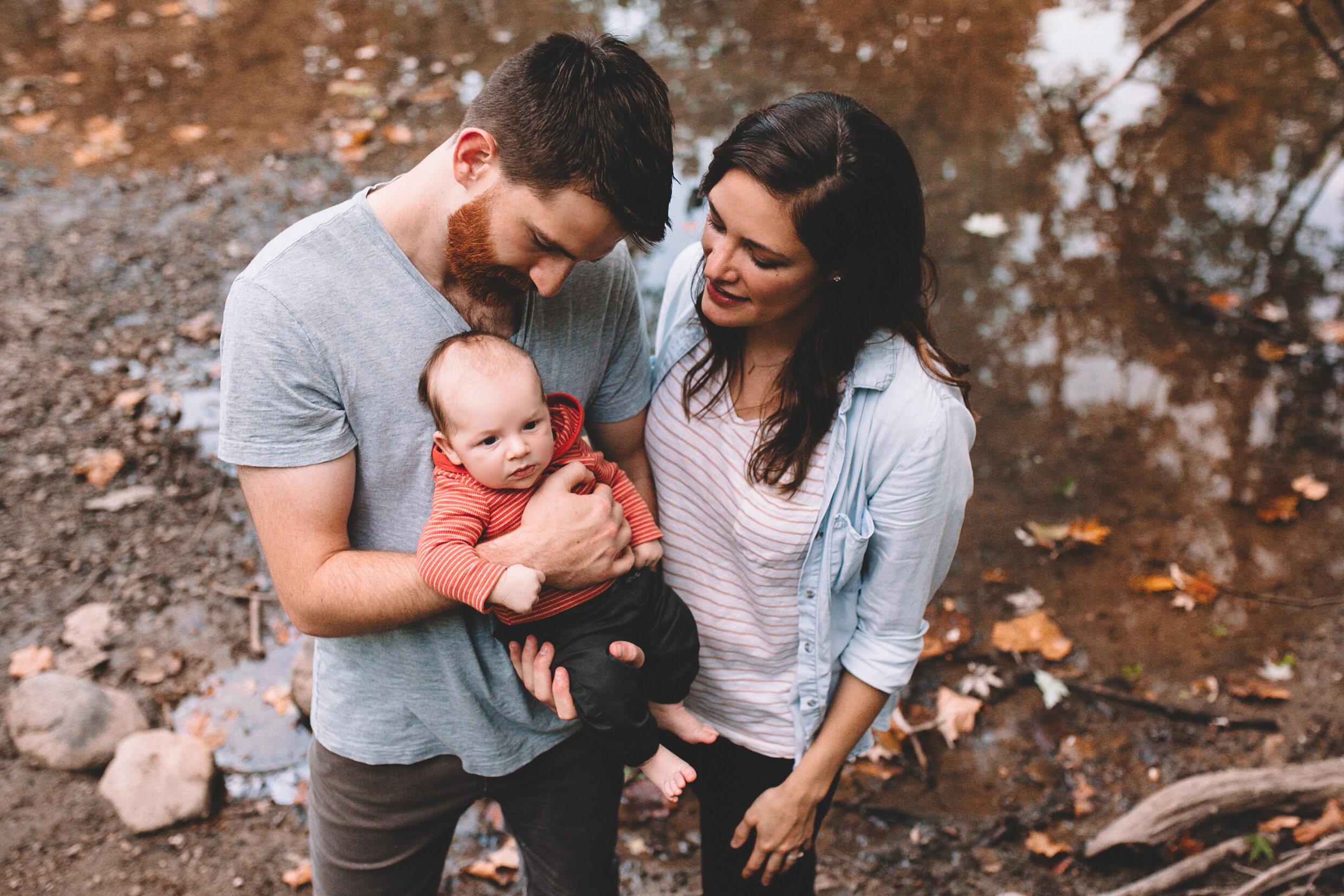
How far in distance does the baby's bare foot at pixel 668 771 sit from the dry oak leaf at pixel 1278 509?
11.9 feet

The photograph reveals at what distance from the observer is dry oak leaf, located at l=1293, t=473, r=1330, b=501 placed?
4336 mm

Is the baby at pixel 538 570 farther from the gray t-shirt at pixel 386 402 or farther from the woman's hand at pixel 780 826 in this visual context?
the woman's hand at pixel 780 826

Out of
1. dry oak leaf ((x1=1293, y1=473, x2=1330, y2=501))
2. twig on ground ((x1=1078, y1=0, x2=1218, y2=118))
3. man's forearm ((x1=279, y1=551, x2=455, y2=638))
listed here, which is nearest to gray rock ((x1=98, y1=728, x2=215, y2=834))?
man's forearm ((x1=279, y1=551, x2=455, y2=638))

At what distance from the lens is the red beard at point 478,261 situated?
1644mm

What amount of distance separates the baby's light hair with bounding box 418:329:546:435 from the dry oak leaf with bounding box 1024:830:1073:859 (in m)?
2.70

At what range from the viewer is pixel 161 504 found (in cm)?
414

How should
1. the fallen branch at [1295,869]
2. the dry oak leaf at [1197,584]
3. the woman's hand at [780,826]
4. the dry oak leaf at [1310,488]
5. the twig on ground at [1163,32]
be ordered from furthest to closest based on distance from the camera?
1. the twig on ground at [1163,32]
2. the dry oak leaf at [1310,488]
3. the dry oak leaf at [1197,584]
4. the fallen branch at [1295,869]
5. the woman's hand at [780,826]

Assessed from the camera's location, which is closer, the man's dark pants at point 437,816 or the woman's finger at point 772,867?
the man's dark pants at point 437,816

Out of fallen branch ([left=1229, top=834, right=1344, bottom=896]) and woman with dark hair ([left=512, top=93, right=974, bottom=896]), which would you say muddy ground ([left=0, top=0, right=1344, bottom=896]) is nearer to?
fallen branch ([left=1229, top=834, right=1344, bottom=896])

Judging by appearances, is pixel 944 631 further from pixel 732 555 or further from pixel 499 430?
pixel 499 430

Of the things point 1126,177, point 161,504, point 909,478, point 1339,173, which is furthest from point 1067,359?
point 161,504

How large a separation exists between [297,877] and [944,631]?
2.72 metres

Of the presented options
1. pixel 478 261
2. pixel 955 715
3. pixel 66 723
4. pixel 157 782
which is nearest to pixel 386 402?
pixel 478 261

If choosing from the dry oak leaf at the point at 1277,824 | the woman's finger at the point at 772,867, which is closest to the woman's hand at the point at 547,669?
the woman's finger at the point at 772,867
